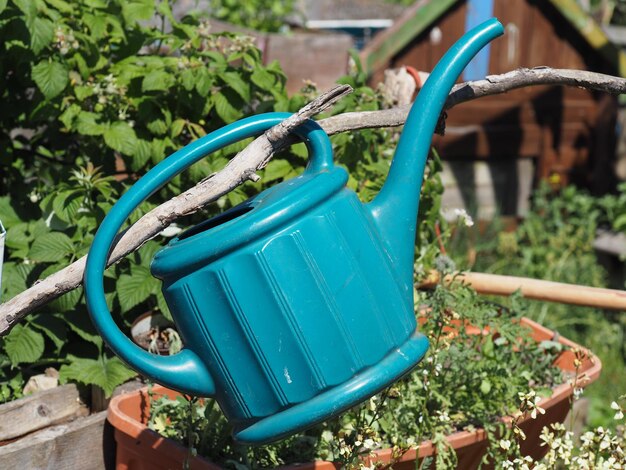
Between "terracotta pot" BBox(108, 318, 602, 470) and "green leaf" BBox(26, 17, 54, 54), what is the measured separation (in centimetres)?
87

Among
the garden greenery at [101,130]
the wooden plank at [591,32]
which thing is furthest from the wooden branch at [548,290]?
the wooden plank at [591,32]

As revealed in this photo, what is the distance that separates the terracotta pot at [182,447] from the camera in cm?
173

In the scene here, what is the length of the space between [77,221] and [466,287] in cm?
97

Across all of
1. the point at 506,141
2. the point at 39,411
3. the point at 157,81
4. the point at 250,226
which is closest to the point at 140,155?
the point at 157,81

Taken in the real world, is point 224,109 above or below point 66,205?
above

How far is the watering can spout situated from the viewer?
4.59 ft

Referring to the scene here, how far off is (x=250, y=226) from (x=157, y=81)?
3.47 feet

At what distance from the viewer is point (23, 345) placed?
2.05 metres

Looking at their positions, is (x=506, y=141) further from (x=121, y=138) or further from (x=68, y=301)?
(x=68, y=301)

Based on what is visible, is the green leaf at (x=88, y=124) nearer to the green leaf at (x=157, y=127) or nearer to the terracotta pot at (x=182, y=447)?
the green leaf at (x=157, y=127)

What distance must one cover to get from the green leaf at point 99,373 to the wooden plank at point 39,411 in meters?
0.04

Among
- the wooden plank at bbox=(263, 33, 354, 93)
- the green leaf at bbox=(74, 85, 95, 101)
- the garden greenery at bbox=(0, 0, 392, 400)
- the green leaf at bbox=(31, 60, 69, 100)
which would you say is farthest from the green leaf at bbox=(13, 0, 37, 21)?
the wooden plank at bbox=(263, 33, 354, 93)

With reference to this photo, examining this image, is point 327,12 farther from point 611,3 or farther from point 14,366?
point 14,366

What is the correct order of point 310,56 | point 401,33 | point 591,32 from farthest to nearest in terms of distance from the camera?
point 591,32, point 401,33, point 310,56
